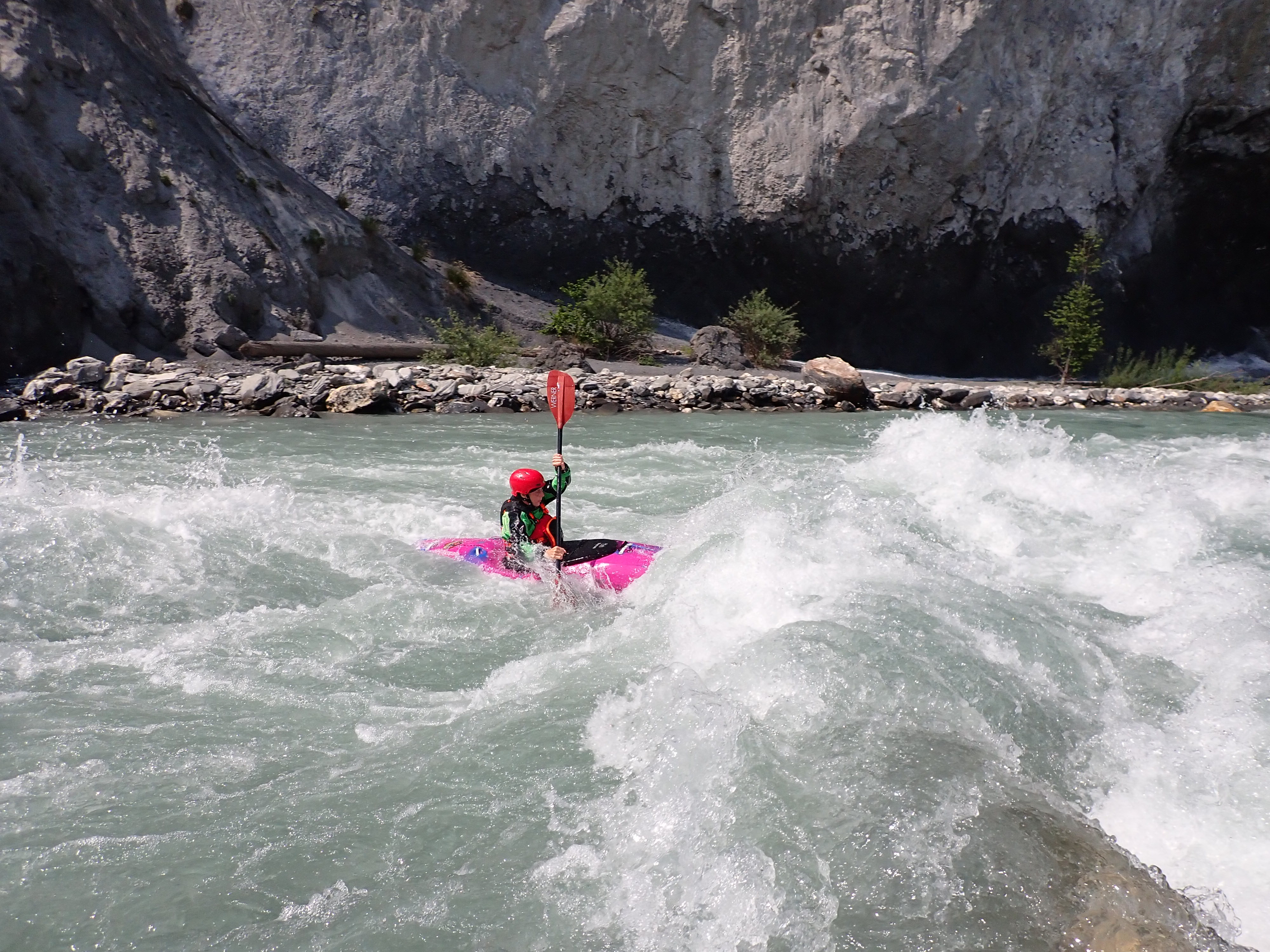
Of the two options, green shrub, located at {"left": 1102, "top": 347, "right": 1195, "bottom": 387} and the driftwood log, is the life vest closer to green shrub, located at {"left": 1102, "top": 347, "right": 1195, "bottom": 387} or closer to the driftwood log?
the driftwood log

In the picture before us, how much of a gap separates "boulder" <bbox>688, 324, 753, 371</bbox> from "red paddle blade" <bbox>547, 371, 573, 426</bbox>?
32.2 feet

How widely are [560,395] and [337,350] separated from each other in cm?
942

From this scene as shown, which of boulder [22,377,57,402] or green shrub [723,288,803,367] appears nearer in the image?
boulder [22,377,57,402]

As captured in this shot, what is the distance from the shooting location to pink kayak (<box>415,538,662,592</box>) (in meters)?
4.33

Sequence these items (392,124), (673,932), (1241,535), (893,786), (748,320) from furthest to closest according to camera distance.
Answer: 1. (392,124)
2. (748,320)
3. (1241,535)
4. (893,786)
5. (673,932)

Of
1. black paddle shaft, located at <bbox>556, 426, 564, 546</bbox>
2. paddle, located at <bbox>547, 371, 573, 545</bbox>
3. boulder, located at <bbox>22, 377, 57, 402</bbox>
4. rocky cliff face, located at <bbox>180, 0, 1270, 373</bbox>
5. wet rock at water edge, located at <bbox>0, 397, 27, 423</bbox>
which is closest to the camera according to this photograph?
black paddle shaft, located at <bbox>556, 426, 564, 546</bbox>

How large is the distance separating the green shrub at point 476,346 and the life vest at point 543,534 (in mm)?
9651

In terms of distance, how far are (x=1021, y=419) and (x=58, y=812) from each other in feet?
39.8

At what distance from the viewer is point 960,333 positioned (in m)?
21.8

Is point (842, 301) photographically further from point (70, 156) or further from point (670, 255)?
point (70, 156)

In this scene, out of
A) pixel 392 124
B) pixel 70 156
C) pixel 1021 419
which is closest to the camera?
pixel 1021 419

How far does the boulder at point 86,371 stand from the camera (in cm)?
1071

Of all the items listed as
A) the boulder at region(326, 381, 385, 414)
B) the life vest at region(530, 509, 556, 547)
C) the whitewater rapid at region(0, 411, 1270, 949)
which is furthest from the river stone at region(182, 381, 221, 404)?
the life vest at region(530, 509, 556, 547)

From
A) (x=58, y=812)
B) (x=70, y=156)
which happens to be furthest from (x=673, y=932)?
(x=70, y=156)
